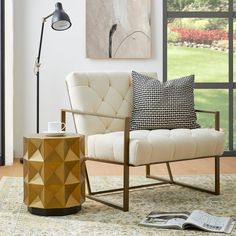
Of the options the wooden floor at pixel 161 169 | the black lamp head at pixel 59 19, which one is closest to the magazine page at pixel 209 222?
the wooden floor at pixel 161 169

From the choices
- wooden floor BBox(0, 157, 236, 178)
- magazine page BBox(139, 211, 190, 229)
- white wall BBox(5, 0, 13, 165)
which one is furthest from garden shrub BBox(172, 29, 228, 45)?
magazine page BBox(139, 211, 190, 229)

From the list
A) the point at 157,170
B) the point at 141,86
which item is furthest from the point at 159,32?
the point at 141,86

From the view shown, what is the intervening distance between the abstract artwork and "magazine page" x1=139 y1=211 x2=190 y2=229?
2843 mm

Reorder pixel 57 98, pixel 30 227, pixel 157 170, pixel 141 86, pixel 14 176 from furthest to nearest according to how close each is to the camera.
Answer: pixel 57 98, pixel 157 170, pixel 14 176, pixel 141 86, pixel 30 227

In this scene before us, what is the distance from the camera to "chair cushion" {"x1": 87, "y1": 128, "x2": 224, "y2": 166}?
3256mm

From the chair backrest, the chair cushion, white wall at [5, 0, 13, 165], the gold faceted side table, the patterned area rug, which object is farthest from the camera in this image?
white wall at [5, 0, 13, 165]

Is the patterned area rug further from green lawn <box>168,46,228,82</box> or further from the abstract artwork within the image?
green lawn <box>168,46,228,82</box>

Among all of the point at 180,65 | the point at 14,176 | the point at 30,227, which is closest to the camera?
the point at 30,227

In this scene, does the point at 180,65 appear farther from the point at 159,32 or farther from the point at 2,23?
the point at 2,23

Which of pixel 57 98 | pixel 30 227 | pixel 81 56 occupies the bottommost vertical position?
pixel 30 227

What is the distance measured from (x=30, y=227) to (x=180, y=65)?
3635 millimetres

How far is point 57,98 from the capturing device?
5785 millimetres

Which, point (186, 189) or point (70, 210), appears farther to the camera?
point (186, 189)

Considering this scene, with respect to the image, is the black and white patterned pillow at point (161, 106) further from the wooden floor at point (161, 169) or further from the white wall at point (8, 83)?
the white wall at point (8, 83)
